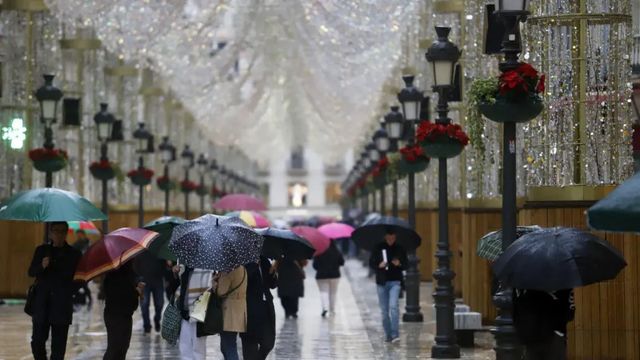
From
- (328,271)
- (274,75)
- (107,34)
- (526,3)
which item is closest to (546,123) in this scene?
(526,3)

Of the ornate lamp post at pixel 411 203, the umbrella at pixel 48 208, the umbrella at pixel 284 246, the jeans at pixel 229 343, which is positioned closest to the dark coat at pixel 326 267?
the ornate lamp post at pixel 411 203

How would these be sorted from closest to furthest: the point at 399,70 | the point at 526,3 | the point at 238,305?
the point at 526,3, the point at 238,305, the point at 399,70

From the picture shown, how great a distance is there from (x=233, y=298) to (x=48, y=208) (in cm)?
296

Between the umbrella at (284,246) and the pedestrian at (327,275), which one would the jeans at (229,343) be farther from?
the pedestrian at (327,275)

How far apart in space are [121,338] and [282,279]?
1217cm

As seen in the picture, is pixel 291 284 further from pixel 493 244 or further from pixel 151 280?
pixel 493 244

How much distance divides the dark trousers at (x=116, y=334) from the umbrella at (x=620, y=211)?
23.3 feet

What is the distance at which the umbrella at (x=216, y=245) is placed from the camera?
15.3 meters

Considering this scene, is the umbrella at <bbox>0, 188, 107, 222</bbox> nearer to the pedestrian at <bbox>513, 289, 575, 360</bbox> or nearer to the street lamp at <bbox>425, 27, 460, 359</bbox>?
the street lamp at <bbox>425, 27, 460, 359</bbox>

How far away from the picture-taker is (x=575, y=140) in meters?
18.8

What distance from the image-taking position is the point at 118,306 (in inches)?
A: 663

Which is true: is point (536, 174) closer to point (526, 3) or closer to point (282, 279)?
point (526, 3)

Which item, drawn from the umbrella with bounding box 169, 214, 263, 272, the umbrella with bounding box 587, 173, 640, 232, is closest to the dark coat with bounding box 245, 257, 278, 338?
the umbrella with bounding box 169, 214, 263, 272

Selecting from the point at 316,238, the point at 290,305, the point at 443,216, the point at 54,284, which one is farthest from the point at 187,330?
the point at 290,305
